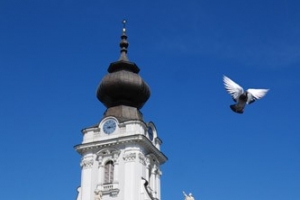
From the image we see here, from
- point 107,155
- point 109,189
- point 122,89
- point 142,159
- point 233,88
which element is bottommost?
point 233,88

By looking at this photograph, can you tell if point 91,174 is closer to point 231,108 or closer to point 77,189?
point 77,189

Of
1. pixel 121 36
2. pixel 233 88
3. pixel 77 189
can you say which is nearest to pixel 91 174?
pixel 77 189

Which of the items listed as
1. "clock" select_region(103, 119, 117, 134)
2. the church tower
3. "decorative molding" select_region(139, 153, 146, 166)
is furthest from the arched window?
"clock" select_region(103, 119, 117, 134)

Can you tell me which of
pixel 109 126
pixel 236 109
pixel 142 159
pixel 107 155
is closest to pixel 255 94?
pixel 236 109

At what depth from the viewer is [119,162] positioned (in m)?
31.3

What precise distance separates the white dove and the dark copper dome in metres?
24.7

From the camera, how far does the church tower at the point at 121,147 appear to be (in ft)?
100

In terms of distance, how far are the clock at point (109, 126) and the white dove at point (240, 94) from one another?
23966 mm

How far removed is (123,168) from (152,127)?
14.4 ft

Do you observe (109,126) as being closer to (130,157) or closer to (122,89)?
(122,89)

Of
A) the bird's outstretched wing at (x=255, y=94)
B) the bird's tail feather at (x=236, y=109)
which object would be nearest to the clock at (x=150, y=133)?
the bird's outstretched wing at (x=255, y=94)

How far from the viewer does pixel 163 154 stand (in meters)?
34.5

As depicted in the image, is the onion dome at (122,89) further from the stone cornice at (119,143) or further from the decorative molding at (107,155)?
the decorative molding at (107,155)

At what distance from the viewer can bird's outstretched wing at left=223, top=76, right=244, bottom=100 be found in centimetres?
878
